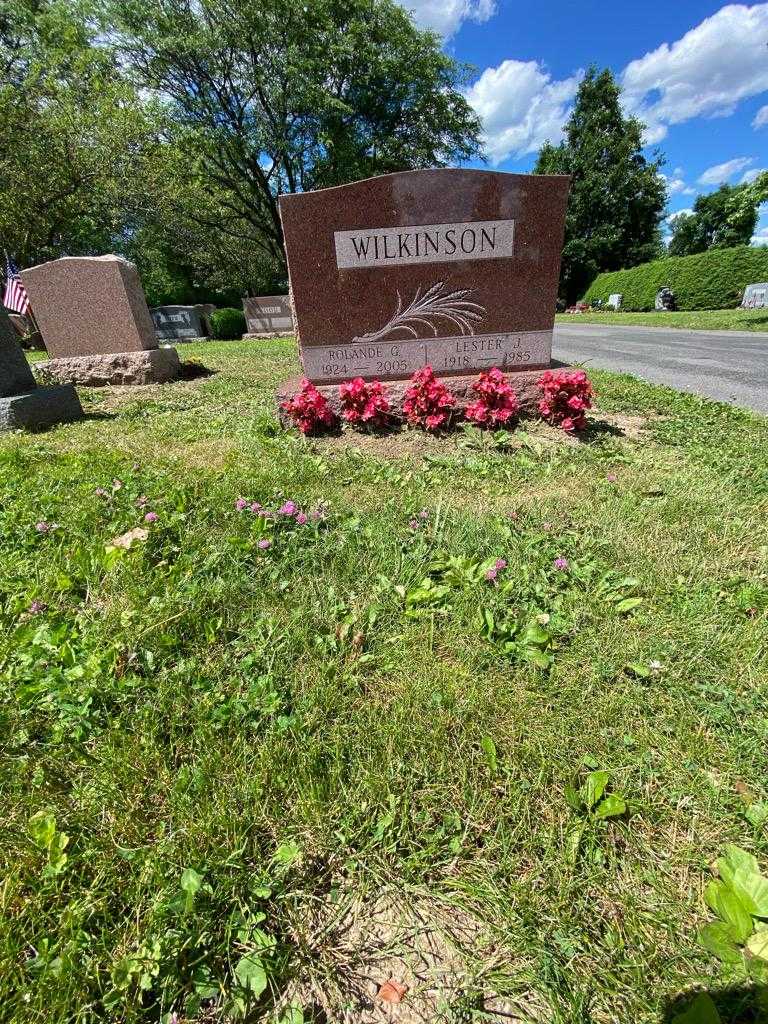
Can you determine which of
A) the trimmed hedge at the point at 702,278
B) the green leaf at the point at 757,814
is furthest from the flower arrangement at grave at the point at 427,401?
the trimmed hedge at the point at 702,278

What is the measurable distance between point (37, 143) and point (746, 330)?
21580 mm

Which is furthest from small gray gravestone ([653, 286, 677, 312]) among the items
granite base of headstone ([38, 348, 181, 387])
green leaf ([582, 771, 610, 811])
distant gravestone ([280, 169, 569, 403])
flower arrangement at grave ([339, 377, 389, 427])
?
green leaf ([582, 771, 610, 811])

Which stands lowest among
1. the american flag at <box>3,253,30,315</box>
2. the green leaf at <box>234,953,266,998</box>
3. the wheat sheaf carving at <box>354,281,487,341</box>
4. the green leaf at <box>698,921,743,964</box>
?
the green leaf at <box>698,921,743,964</box>

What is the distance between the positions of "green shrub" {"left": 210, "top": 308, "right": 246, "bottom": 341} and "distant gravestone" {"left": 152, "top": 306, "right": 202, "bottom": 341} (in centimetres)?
86

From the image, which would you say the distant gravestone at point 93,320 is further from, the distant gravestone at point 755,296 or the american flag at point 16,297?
the distant gravestone at point 755,296

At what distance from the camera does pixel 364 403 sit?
4324mm

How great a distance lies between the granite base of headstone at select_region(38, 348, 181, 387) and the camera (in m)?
7.22

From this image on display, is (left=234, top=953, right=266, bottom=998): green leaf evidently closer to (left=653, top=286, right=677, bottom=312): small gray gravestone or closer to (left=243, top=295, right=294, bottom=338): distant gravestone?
(left=243, top=295, right=294, bottom=338): distant gravestone

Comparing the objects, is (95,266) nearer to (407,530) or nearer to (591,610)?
(407,530)

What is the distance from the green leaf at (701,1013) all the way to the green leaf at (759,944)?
0.17 metres

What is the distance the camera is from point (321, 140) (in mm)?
18672

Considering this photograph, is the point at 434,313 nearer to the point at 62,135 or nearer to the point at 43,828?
the point at 43,828

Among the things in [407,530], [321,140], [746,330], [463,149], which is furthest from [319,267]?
[463,149]

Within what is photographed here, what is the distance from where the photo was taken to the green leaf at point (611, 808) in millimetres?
1215
